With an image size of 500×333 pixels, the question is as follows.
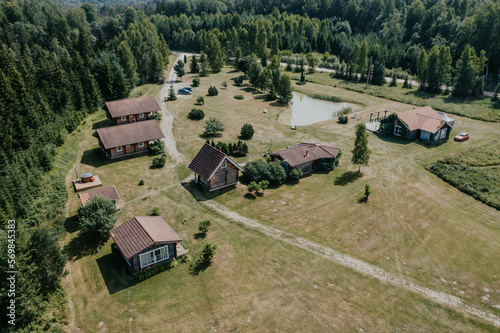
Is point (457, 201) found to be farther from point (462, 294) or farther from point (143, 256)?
point (143, 256)

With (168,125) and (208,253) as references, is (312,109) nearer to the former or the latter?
(168,125)

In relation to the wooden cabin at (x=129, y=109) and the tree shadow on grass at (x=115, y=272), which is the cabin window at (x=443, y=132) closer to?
the wooden cabin at (x=129, y=109)

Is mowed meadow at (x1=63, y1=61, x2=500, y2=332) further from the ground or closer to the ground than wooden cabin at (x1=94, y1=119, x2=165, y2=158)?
closer to the ground

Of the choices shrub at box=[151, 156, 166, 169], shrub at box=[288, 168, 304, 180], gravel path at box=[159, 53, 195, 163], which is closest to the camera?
shrub at box=[288, 168, 304, 180]

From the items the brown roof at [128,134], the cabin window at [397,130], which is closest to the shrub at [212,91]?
the brown roof at [128,134]

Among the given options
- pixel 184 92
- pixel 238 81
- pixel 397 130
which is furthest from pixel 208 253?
pixel 238 81

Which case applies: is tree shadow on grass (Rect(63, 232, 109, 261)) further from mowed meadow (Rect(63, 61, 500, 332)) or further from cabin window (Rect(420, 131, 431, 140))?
cabin window (Rect(420, 131, 431, 140))

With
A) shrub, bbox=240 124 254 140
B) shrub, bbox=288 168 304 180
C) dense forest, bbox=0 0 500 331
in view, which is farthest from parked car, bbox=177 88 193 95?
shrub, bbox=288 168 304 180

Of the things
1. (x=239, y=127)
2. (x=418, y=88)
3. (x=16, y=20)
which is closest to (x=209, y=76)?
(x=239, y=127)
